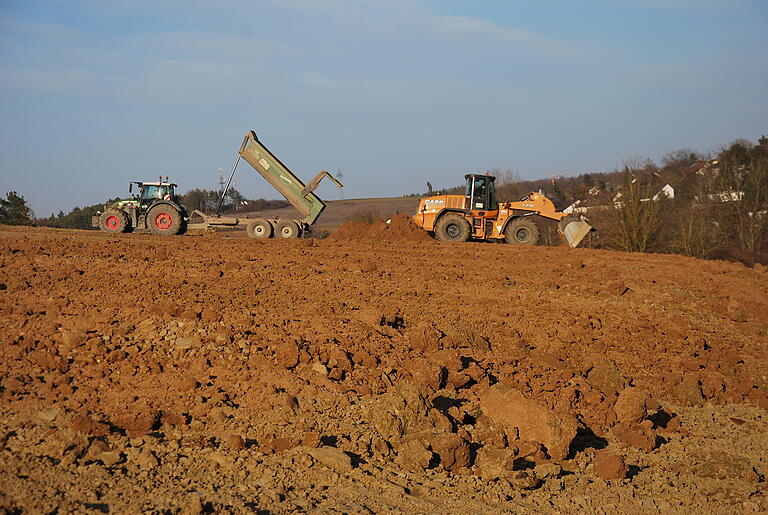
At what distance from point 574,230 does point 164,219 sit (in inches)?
504

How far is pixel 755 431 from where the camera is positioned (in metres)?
8.05

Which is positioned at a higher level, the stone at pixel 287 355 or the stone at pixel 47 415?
the stone at pixel 287 355

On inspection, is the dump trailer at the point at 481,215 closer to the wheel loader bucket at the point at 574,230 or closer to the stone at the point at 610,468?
the wheel loader bucket at the point at 574,230

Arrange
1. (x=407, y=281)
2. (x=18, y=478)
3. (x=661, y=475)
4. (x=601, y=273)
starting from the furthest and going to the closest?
(x=601, y=273), (x=407, y=281), (x=661, y=475), (x=18, y=478)

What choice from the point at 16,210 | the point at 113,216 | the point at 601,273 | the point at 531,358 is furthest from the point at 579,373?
the point at 16,210

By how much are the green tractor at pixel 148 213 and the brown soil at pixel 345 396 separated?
21.6 feet

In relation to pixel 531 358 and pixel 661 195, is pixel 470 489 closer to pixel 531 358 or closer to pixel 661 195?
pixel 531 358

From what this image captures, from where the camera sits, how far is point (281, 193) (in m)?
20.5

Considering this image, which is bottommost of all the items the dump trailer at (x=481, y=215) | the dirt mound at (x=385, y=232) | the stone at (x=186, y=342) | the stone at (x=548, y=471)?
the stone at (x=548, y=471)

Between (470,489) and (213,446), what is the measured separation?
2172 mm

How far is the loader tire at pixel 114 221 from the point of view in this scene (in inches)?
763

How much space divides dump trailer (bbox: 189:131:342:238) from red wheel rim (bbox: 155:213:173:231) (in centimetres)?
103

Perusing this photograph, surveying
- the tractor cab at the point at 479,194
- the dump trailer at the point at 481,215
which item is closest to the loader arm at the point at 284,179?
the dump trailer at the point at 481,215

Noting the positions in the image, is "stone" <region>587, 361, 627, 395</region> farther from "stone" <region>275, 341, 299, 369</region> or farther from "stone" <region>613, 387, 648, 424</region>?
"stone" <region>275, 341, 299, 369</region>
